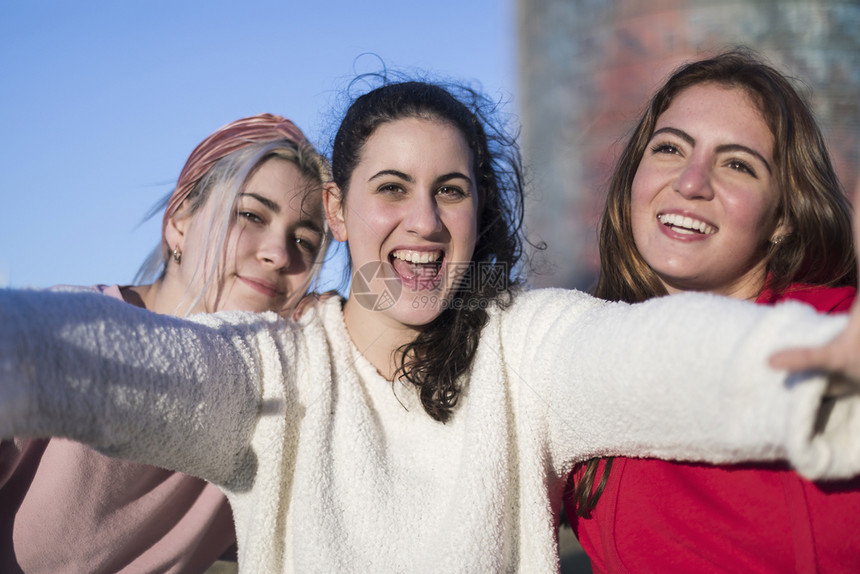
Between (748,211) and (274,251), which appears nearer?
(748,211)

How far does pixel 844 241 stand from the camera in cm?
166

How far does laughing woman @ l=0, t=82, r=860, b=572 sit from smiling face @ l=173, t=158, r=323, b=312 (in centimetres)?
30

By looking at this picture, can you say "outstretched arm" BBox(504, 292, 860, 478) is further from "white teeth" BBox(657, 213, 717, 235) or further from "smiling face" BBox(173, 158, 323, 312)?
"smiling face" BBox(173, 158, 323, 312)

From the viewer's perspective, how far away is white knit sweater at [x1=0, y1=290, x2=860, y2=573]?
101cm

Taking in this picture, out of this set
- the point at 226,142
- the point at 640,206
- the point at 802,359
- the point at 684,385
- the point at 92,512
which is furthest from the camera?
the point at 226,142

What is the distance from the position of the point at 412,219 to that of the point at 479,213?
0.30 m

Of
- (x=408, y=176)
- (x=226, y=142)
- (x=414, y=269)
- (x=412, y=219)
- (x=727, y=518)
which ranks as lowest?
(x=727, y=518)

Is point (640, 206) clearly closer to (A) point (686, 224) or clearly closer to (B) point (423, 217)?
(A) point (686, 224)

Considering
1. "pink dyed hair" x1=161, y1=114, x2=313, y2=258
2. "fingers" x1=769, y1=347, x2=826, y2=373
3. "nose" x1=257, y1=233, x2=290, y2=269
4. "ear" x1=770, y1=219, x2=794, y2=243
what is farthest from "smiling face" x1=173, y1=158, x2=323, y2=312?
"fingers" x1=769, y1=347, x2=826, y2=373

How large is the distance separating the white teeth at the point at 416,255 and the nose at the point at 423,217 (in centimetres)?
5

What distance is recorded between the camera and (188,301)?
2.01 metres

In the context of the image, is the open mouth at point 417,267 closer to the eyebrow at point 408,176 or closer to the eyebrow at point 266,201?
the eyebrow at point 408,176

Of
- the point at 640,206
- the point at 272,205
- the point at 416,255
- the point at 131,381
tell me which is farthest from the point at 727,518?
the point at 272,205

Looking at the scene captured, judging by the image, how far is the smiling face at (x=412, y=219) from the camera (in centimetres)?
162
